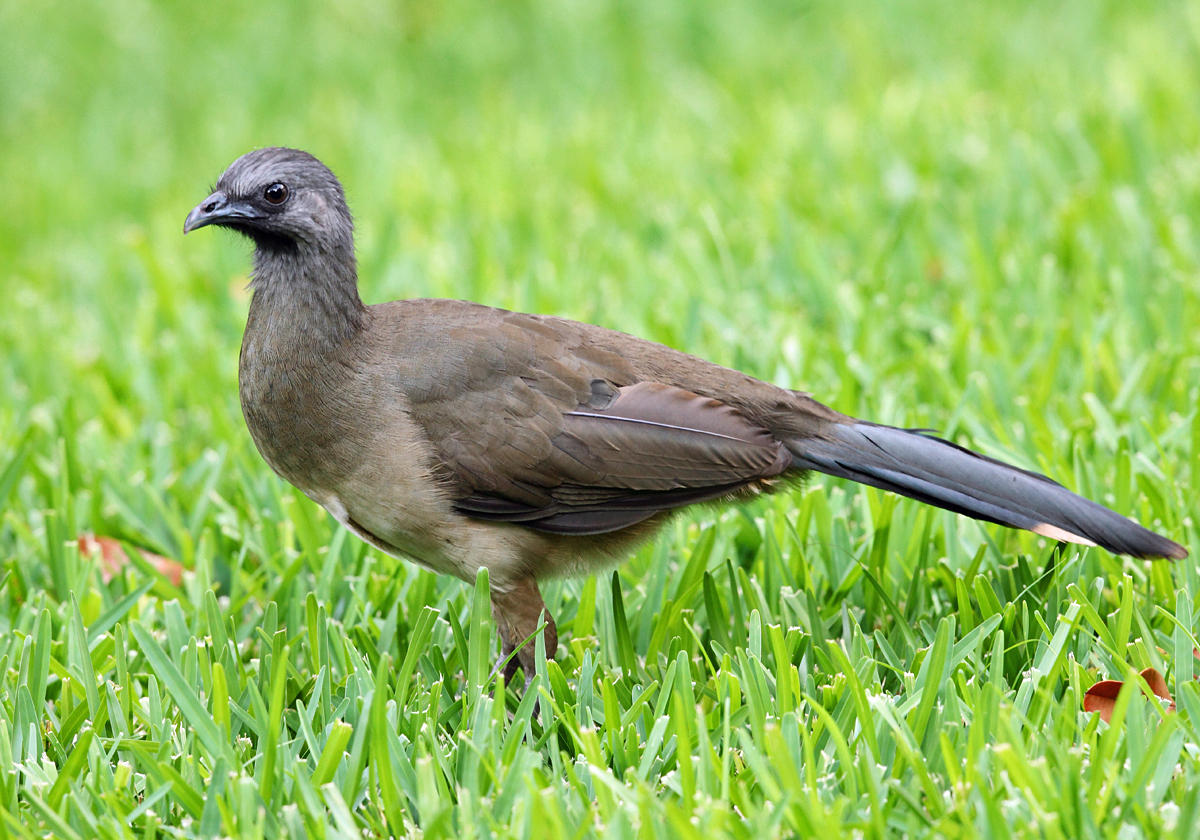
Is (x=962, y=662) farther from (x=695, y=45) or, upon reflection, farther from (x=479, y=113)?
(x=695, y=45)

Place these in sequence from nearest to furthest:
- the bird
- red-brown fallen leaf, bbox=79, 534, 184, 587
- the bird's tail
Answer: the bird's tail < the bird < red-brown fallen leaf, bbox=79, 534, 184, 587

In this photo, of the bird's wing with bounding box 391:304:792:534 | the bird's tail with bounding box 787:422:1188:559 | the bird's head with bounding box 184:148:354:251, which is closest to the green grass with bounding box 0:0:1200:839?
the bird's tail with bounding box 787:422:1188:559

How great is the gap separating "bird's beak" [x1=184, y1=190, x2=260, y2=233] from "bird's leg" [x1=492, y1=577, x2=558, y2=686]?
1236 millimetres

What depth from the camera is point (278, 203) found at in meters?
3.74

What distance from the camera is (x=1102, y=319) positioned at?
17.4ft

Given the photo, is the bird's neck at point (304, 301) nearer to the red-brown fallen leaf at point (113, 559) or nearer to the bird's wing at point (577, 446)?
the bird's wing at point (577, 446)

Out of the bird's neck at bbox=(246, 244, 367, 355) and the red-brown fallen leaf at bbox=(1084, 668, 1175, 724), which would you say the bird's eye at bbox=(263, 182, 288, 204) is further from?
the red-brown fallen leaf at bbox=(1084, 668, 1175, 724)

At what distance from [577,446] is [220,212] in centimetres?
116

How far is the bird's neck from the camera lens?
148 inches

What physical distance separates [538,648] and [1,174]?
295 inches

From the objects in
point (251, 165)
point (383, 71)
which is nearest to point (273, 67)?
point (383, 71)

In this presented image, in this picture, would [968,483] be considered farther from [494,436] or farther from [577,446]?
[494,436]

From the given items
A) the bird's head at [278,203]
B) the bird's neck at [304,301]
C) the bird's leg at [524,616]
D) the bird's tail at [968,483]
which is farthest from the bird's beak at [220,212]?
the bird's tail at [968,483]

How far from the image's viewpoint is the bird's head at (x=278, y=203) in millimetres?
3689
